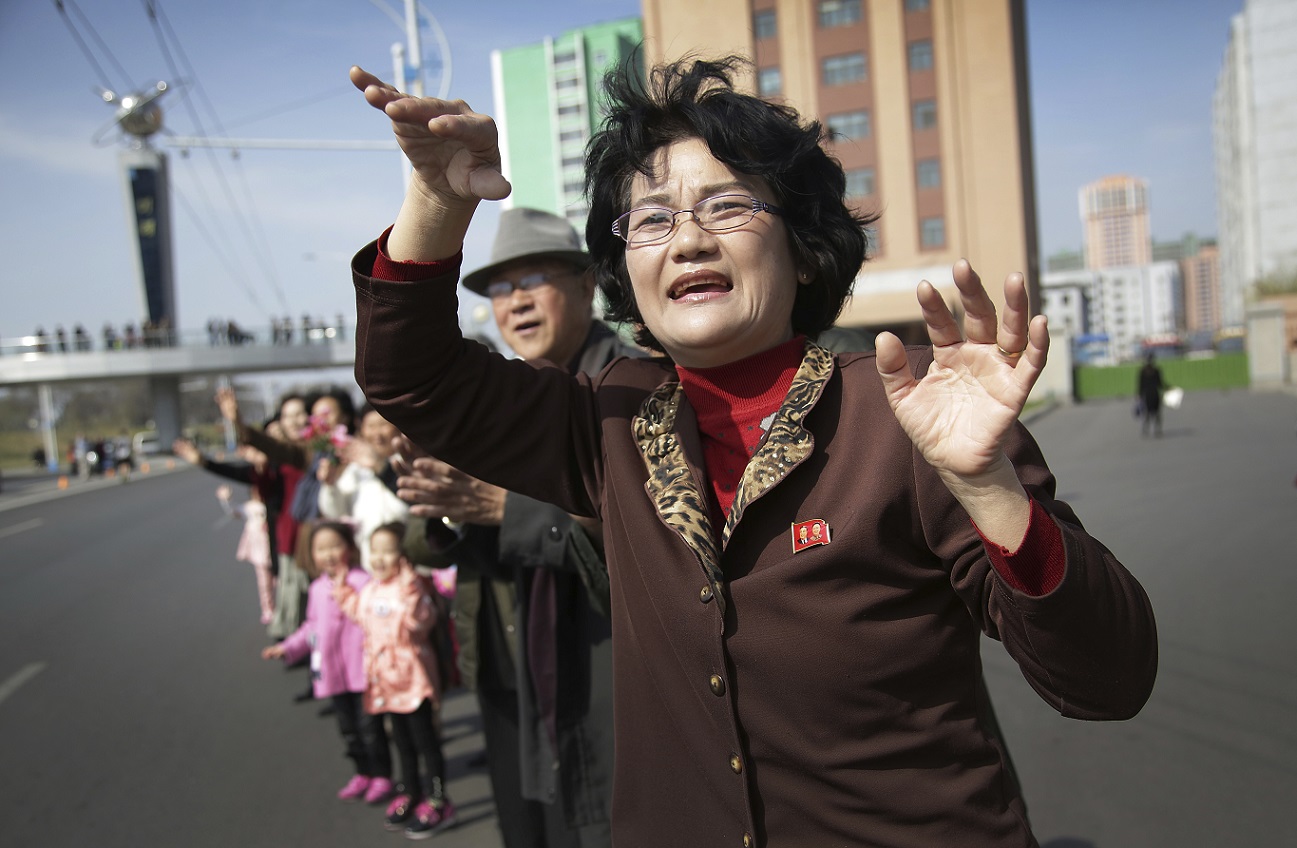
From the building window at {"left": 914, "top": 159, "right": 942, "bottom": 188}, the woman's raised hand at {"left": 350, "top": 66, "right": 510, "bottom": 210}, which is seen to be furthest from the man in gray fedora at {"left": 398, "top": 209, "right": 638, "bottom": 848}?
the building window at {"left": 914, "top": 159, "right": 942, "bottom": 188}

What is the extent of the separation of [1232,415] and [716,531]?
29588mm

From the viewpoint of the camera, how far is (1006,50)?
41094 mm

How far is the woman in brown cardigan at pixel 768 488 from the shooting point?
1.39m

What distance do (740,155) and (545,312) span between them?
5.26ft

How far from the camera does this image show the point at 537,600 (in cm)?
295

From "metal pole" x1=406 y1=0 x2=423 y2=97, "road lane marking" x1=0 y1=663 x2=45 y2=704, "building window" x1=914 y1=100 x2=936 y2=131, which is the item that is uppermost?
"building window" x1=914 y1=100 x2=936 y2=131

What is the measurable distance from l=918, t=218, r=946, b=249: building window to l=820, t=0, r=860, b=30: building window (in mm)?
9590

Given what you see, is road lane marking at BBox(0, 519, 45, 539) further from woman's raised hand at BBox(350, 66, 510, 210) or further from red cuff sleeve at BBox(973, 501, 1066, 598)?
red cuff sleeve at BBox(973, 501, 1066, 598)

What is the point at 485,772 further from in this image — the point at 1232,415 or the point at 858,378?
the point at 1232,415

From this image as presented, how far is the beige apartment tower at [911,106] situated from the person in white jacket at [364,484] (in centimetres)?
3550

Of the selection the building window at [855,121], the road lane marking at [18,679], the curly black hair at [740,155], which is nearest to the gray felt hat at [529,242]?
the curly black hair at [740,155]

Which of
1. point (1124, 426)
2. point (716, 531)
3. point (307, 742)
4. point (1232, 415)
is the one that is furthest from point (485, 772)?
point (1232, 415)

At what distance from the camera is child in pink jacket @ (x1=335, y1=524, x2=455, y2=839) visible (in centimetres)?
451

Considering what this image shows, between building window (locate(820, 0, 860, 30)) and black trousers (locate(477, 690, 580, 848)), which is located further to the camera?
building window (locate(820, 0, 860, 30))
